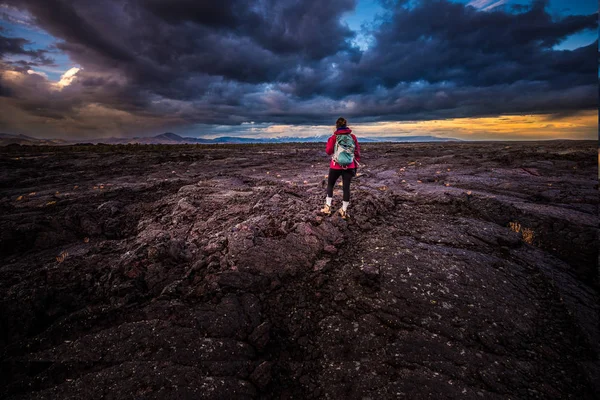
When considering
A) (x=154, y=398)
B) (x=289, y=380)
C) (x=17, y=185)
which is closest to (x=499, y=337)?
(x=289, y=380)

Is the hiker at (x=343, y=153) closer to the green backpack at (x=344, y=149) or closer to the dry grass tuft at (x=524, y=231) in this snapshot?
the green backpack at (x=344, y=149)

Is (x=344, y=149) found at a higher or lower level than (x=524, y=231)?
higher

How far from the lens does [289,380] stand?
367 centimetres

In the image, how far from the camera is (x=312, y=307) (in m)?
4.91

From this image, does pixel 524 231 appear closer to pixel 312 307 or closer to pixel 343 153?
pixel 343 153

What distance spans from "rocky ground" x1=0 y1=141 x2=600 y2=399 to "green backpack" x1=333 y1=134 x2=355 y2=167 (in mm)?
1861

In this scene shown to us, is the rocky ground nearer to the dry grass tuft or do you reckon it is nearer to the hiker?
the dry grass tuft

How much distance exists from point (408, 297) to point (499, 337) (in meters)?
1.43

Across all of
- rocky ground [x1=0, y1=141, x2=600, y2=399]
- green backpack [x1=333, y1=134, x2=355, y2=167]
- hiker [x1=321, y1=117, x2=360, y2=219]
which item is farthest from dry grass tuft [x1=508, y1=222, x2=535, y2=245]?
green backpack [x1=333, y1=134, x2=355, y2=167]

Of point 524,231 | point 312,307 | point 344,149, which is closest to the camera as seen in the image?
point 312,307

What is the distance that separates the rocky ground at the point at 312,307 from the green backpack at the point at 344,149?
186cm

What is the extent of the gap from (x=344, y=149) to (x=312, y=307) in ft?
15.1

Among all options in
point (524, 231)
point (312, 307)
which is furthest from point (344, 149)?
point (524, 231)

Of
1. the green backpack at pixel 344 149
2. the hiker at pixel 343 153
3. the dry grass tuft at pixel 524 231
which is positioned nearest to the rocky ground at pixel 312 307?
the dry grass tuft at pixel 524 231
